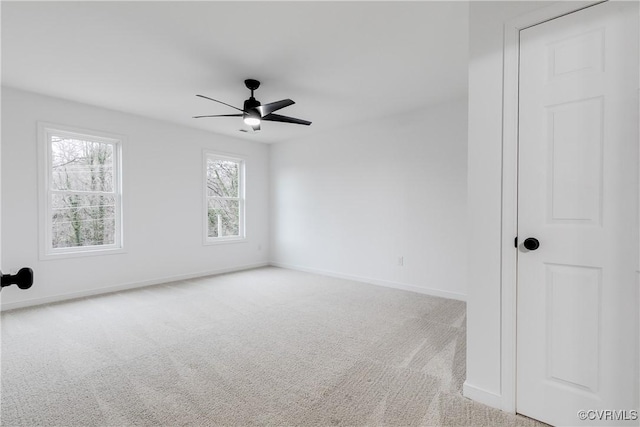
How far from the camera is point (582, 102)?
153cm

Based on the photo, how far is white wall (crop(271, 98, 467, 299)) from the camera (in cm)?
400

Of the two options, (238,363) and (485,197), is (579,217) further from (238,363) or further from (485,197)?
(238,363)

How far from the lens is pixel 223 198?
574 cm

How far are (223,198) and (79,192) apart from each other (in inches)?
85.9

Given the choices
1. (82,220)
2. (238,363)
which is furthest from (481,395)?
(82,220)

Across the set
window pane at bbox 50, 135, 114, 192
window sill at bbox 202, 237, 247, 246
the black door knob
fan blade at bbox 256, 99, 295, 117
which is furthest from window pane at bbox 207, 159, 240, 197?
the black door knob

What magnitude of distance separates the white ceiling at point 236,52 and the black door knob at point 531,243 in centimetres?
165

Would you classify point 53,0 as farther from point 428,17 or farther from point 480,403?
point 480,403

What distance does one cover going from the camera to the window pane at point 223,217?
5.61 meters

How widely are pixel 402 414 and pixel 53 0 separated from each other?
3462 millimetres

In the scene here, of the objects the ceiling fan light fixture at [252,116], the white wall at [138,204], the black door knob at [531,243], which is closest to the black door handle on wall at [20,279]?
the black door knob at [531,243]

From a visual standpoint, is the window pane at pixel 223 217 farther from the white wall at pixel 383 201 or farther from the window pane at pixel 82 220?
the window pane at pixel 82 220
